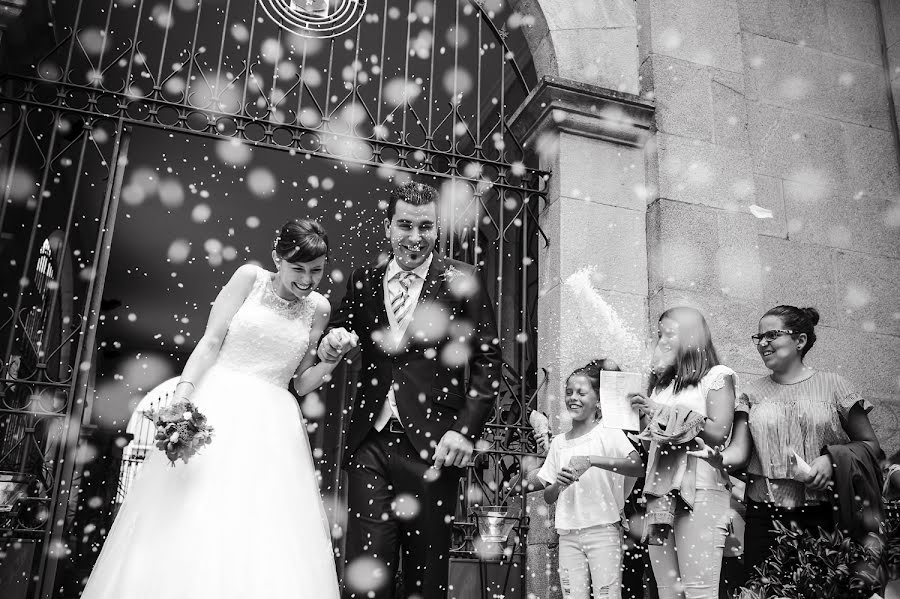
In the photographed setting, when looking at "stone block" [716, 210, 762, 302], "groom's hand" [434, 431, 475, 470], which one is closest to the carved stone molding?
"stone block" [716, 210, 762, 302]

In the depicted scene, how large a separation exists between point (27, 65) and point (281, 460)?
357cm

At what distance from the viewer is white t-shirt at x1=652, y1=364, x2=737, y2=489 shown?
373 centimetres

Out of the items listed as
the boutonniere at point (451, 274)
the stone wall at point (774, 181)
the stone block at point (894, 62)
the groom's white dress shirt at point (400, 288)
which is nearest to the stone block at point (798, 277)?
the stone wall at point (774, 181)

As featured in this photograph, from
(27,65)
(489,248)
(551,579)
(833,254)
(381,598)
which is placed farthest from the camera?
(489,248)

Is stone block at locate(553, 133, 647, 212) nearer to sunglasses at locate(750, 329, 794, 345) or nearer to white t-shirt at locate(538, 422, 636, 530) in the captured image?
sunglasses at locate(750, 329, 794, 345)

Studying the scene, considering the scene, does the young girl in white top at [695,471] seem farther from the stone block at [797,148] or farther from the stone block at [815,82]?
the stone block at [815,82]

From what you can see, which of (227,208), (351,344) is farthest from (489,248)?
(351,344)

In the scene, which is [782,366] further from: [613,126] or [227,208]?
[227,208]

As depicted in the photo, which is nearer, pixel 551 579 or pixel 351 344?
pixel 351 344

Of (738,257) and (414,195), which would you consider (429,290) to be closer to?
(414,195)

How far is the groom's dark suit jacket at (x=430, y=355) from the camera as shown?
10.9 feet

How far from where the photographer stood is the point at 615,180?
534 centimetres

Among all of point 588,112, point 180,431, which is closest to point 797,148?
point 588,112

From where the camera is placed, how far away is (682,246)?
519 centimetres
